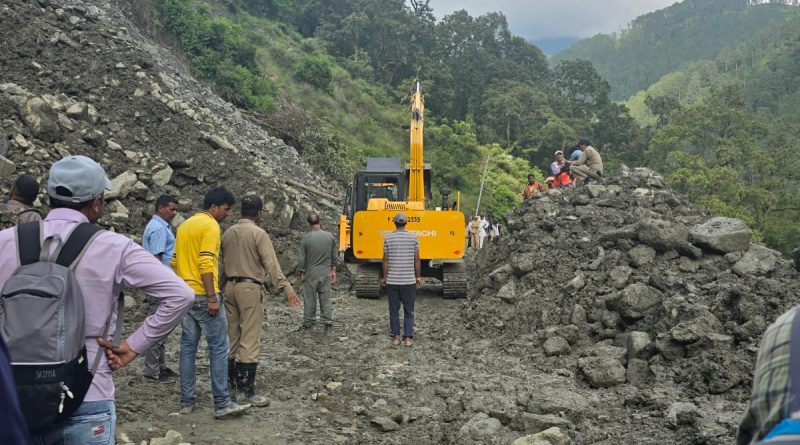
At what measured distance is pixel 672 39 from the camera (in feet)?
477

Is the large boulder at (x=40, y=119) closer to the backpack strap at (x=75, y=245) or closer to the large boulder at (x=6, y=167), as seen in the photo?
the large boulder at (x=6, y=167)

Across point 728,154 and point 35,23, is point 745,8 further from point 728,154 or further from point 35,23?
point 35,23

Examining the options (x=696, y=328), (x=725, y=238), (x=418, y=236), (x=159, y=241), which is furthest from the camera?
(x=418, y=236)

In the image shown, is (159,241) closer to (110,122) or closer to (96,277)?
(96,277)

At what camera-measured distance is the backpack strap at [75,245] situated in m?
2.16

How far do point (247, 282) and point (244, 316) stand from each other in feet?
0.92

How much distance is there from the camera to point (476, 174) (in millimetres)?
39781

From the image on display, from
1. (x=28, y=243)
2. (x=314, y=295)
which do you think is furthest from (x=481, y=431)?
(x=314, y=295)

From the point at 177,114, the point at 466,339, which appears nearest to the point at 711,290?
the point at 466,339

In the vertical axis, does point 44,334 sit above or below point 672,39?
below

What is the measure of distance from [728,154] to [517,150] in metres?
17.0

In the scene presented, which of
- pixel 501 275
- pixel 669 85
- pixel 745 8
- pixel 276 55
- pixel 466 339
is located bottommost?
pixel 466 339

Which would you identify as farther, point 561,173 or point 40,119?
point 561,173

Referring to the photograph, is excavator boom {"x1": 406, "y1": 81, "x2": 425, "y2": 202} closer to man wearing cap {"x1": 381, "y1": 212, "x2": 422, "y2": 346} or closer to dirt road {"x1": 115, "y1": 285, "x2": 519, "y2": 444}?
dirt road {"x1": 115, "y1": 285, "x2": 519, "y2": 444}
